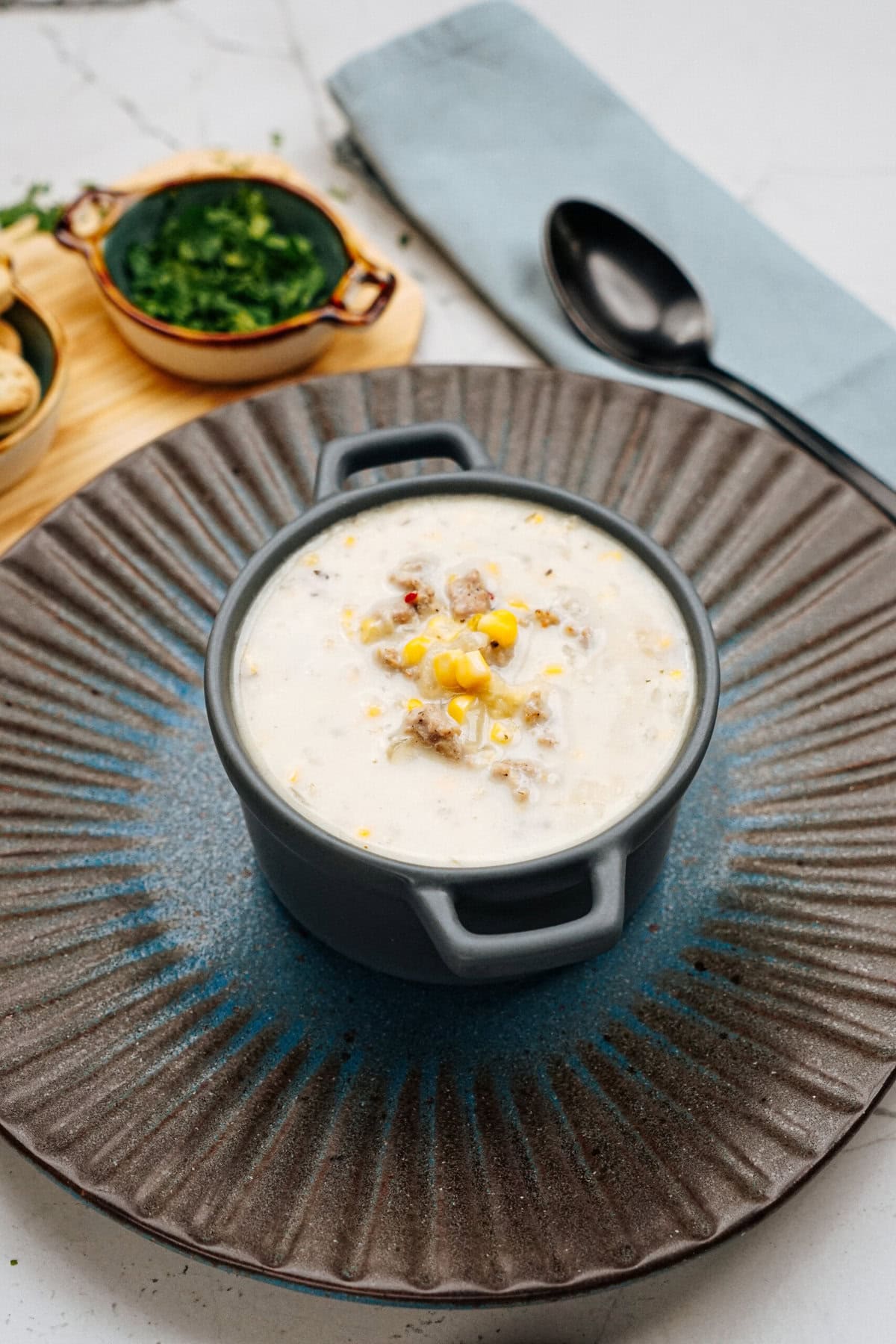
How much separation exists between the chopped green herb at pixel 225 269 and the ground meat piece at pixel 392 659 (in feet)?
3.92

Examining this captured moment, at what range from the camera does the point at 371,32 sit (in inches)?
145

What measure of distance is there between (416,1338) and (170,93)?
3.09 meters

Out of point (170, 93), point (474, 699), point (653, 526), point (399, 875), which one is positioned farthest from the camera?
point (170, 93)

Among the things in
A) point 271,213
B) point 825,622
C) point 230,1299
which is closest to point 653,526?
point 825,622

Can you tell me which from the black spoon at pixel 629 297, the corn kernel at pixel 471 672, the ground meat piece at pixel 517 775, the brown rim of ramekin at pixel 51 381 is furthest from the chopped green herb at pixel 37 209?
the ground meat piece at pixel 517 775

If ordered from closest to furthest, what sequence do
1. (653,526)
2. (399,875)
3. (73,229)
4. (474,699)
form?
(399,875), (474,699), (653,526), (73,229)

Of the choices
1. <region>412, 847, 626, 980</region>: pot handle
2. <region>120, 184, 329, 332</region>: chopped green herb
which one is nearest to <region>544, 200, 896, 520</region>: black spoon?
<region>120, 184, 329, 332</region>: chopped green herb

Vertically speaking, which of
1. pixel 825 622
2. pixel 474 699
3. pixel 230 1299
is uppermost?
pixel 825 622

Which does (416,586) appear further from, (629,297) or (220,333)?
(629,297)

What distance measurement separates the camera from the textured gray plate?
1566 mm

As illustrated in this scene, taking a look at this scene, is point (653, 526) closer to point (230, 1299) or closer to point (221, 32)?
point (230, 1299)

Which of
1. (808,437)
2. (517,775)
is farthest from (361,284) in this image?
(517,775)

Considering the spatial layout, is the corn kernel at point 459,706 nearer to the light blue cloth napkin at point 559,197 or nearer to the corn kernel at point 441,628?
the corn kernel at point 441,628

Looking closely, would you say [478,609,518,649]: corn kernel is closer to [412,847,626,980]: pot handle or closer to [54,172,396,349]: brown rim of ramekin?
[412,847,626,980]: pot handle
